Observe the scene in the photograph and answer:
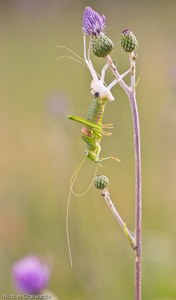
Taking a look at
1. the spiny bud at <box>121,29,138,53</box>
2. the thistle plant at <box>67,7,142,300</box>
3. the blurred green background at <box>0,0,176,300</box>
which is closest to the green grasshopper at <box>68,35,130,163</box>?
the thistle plant at <box>67,7,142,300</box>

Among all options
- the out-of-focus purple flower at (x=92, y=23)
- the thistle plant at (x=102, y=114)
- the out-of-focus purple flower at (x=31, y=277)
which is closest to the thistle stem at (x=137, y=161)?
the thistle plant at (x=102, y=114)

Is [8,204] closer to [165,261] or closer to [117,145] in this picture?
[117,145]

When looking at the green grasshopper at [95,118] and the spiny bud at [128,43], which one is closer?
the green grasshopper at [95,118]

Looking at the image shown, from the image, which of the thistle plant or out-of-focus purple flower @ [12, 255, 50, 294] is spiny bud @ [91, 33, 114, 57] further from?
out-of-focus purple flower @ [12, 255, 50, 294]

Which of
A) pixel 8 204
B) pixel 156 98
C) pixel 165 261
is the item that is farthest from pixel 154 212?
pixel 156 98

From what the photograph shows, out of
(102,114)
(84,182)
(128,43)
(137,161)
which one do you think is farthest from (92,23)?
(84,182)

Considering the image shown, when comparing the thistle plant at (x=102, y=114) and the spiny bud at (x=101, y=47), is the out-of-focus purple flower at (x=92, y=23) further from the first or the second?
the spiny bud at (x=101, y=47)
